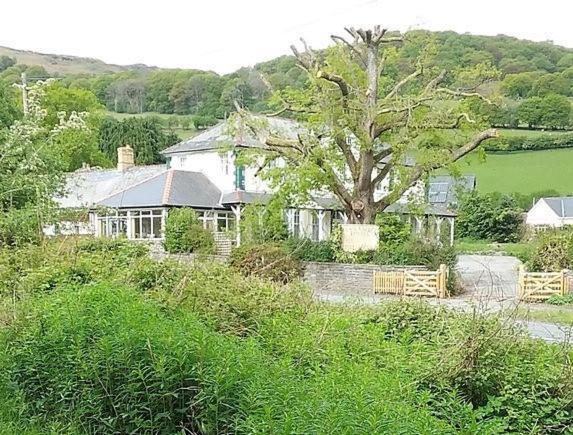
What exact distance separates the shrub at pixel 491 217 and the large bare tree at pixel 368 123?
24.4 metres

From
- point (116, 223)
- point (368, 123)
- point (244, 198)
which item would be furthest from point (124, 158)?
point (368, 123)

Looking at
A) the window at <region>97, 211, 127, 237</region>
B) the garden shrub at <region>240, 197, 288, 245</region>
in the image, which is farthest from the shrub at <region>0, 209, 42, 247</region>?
the window at <region>97, 211, 127, 237</region>

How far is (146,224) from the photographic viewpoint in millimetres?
32188

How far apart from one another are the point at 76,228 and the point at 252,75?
17.9 metres

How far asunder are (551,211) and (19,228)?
47.4 meters

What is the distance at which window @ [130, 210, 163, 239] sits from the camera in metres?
31.5

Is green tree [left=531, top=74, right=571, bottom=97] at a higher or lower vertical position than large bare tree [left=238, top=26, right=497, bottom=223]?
higher

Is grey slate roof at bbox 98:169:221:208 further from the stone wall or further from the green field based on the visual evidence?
the green field

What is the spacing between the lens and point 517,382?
18.8ft

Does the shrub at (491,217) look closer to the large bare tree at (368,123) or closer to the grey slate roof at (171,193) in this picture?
the grey slate roof at (171,193)

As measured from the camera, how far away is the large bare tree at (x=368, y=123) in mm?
22891

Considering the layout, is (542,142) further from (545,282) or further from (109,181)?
(545,282)

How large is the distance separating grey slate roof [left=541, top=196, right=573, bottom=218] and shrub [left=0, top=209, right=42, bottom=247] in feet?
155

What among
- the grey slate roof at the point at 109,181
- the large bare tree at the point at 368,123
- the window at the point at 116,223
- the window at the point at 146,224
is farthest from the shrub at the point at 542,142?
the window at the point at 116,223
